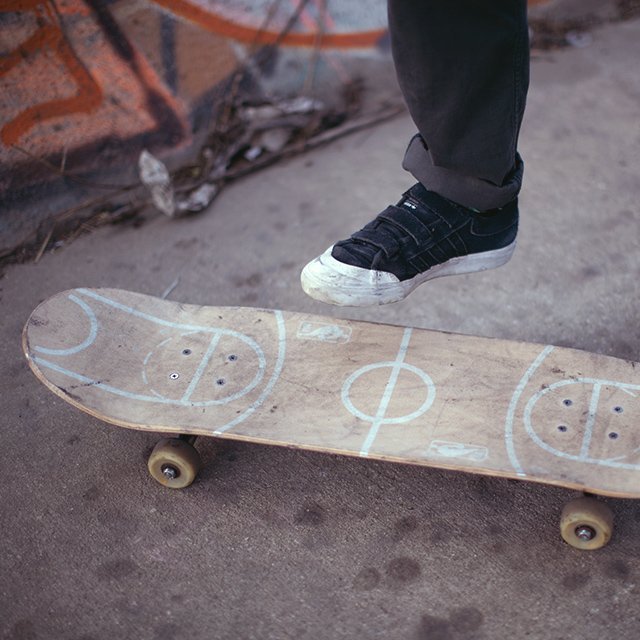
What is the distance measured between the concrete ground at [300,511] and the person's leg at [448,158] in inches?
21.7

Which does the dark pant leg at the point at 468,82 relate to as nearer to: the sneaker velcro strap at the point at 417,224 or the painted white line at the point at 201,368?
the sneaker velcro strap at the point at 417,224

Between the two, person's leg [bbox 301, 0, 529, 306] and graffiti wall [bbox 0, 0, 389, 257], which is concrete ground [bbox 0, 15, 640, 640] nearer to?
graffiti wall [bbox 0, 0, 389, 257]

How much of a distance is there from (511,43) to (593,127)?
2096 millimetres

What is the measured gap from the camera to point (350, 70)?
4.27 meters

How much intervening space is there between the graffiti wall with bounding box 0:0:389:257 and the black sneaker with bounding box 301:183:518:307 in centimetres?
179

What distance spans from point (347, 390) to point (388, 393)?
0.12 meters

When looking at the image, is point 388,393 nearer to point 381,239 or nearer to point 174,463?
point 381,239

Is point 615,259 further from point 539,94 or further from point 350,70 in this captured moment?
point 350,70

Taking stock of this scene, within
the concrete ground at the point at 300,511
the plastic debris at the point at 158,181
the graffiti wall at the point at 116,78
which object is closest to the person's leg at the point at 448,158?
the concrete ground at the point at 300,511

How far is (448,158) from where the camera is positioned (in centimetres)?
204

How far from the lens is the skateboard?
194 centimetres

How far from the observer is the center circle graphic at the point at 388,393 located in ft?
6.82

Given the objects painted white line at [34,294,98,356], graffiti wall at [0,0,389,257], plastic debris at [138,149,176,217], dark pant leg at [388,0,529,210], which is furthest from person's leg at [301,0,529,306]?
graffiti wall at [0,0,389,257]

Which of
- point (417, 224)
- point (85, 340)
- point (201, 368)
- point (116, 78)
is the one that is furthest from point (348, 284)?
point (116, 78)
